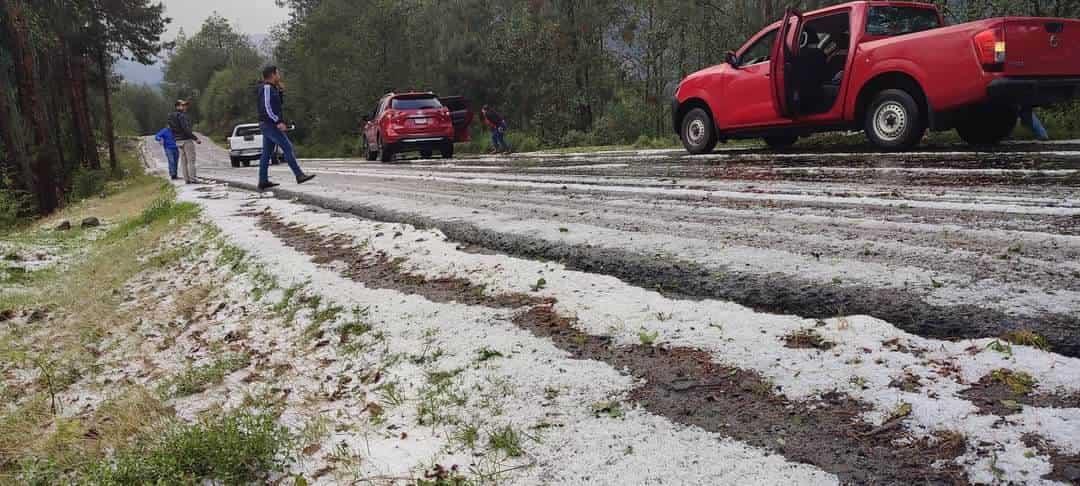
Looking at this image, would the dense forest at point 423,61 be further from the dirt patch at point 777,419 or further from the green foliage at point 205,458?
the green foliage at point 205,458

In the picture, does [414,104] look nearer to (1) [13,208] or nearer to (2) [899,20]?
(1) [13,208]

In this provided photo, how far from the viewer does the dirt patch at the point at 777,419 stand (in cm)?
152

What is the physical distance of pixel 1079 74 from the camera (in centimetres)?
680

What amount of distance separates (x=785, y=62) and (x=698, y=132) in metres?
1.97

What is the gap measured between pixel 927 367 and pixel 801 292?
73 cm

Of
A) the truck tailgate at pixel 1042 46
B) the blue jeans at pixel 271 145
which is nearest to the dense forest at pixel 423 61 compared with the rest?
the truck tailgate at pixel 1042 46

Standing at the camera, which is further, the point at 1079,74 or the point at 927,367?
the point at 1079,74

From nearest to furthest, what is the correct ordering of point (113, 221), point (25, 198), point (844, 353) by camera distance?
point (844, 353), point (113, 221), point (25, 198)

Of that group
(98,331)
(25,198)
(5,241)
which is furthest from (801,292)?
(25,198)

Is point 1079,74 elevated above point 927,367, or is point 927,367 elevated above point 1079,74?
point 1079,74

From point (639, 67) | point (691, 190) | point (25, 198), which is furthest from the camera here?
point (639, 67)

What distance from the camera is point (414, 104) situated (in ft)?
59.2

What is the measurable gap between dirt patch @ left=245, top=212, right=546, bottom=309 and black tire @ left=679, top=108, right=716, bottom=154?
6.57 meters

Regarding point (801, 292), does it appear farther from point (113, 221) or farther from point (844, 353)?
point (113, 221)
